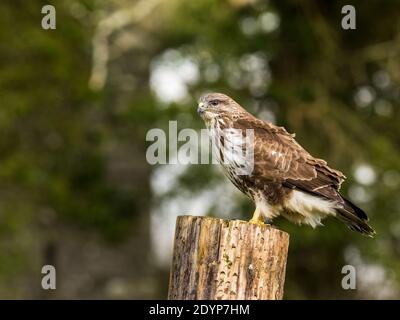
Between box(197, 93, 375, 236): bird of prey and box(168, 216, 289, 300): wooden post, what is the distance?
1.44 meters

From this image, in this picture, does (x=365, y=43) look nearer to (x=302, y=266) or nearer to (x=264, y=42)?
(x=264, y=42)

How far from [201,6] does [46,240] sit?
14.7 feet

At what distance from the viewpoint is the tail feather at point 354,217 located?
705 centimetres

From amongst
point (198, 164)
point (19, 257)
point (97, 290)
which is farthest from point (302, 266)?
point (19, 257)

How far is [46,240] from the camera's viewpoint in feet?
48.9

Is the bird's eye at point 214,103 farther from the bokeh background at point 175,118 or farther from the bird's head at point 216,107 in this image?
the bokeh background at point 175,118

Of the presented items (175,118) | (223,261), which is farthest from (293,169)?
(175,118)

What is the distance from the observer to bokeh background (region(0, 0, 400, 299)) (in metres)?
13.0

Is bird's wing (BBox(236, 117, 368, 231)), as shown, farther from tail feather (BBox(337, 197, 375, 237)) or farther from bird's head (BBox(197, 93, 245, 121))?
bird's head (BBox(197, 93, 245, 121))

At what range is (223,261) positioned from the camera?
5543 millimetres

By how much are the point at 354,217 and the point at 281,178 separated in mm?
636

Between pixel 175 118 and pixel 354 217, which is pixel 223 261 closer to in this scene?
pixel 354 217
